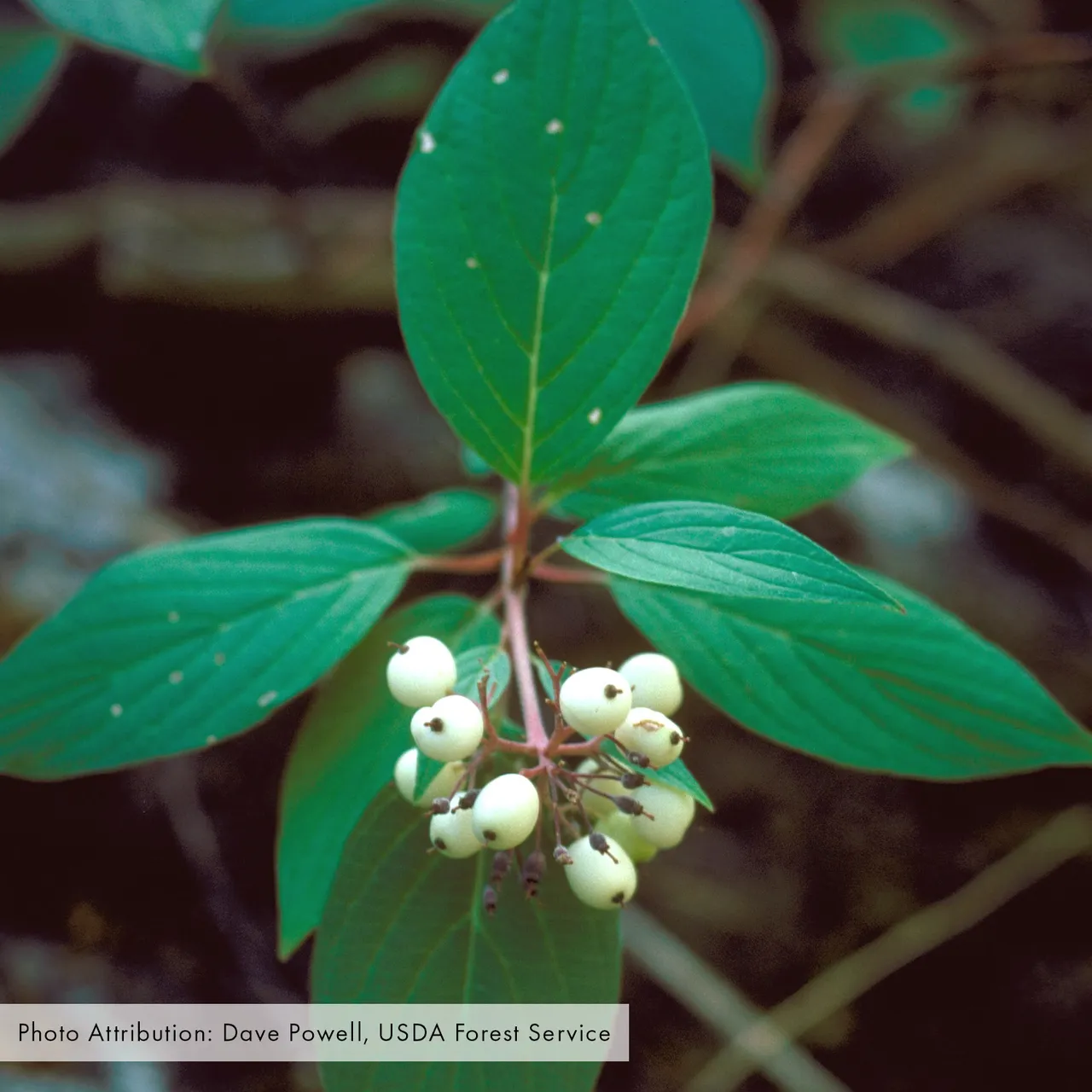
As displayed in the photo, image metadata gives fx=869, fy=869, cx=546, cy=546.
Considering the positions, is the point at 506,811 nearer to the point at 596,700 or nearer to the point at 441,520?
the point at 596,700

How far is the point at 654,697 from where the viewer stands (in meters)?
0.63

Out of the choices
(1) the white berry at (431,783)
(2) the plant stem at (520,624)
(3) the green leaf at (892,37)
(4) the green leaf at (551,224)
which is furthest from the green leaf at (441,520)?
(3) the green leaf at (892,37)

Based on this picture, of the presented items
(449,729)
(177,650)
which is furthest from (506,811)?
(177,650)

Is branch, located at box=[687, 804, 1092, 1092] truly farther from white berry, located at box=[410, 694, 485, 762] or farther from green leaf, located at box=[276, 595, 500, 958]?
white berry, located at box=[410, 694, 485, 762]

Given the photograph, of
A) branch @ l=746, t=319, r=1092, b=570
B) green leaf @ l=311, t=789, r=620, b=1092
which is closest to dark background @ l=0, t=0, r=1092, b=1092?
branch @ l=746, t=319, r=1092, b=570

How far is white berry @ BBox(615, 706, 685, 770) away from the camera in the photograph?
555 mm

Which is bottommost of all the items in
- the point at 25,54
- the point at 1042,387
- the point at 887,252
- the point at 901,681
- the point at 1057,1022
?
the point at 1057,1022

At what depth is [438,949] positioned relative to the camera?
65 cm

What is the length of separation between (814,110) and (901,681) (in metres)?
1.40

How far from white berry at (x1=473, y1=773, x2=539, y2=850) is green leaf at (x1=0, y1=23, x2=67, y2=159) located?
1.02m

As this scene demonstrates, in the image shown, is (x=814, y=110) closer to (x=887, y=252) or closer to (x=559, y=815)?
(x=887, y=252)

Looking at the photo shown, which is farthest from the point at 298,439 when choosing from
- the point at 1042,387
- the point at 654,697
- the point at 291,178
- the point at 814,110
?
the point at 1042,387

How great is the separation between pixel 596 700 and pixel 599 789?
120 millimetres

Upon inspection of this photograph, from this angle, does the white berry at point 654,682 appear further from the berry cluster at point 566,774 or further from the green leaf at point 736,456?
the green leaf at point 736,456
